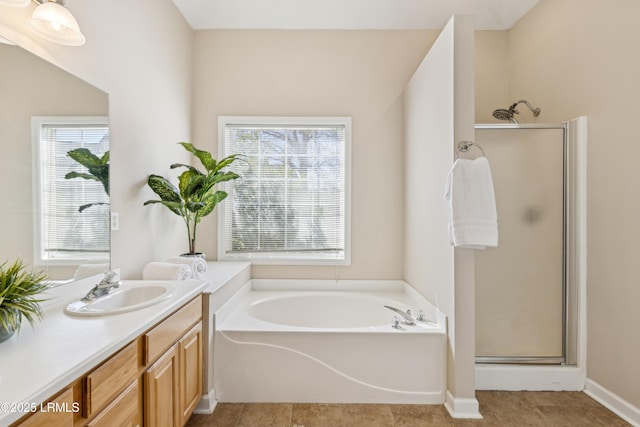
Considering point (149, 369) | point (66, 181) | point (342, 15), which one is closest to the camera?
point (149, 369)

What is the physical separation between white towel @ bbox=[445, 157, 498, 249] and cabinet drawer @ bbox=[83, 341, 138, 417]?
5.71ft

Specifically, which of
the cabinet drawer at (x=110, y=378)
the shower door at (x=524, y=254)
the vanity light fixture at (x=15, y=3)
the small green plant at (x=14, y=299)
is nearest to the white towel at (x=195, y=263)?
the cabinet drawer at (x=110, y=378)

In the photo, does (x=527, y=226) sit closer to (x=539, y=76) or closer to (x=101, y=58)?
(x=539, y=76)

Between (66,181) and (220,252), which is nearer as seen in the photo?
(66,181)

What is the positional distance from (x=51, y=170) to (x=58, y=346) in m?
0.80

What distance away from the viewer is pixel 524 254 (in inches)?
96.9

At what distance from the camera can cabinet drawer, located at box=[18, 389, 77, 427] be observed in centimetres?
83

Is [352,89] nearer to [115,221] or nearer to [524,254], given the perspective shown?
[524,254]

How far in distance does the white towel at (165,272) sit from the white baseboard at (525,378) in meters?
2.14

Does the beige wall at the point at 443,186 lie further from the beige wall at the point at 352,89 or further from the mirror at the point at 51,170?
the mirror at the point at 51,170

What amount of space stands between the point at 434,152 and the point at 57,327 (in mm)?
2298

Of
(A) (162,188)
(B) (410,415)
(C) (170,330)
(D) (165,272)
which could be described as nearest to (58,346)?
(C) (170,330)

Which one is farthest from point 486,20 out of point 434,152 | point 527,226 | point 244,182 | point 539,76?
point 244,182

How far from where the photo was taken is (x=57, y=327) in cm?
123
